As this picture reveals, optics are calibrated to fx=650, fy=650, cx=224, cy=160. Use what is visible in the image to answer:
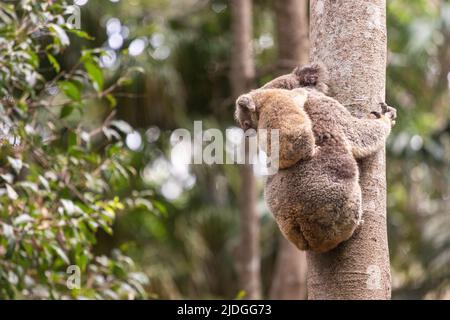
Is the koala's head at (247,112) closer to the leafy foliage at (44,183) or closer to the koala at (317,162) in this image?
the koala at (317,162)

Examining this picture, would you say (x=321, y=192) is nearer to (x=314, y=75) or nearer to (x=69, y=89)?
(x=314, y=75)

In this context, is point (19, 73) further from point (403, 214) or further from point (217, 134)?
point (403, 214)

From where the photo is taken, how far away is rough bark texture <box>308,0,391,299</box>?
3100mm

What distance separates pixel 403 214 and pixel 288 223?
9.76m

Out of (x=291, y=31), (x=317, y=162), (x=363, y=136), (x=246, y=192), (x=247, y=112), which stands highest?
(x=291, y=31)

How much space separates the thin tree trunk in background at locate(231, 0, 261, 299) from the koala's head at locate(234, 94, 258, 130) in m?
4.17

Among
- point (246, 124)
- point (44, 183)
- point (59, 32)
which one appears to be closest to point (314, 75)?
point (246, 124)

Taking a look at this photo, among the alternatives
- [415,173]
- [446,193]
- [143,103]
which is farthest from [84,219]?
[415,173]

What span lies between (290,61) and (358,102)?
5087mm

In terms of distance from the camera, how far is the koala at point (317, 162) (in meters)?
3.18

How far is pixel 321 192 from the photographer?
3223 mm

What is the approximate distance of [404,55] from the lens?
11.3m

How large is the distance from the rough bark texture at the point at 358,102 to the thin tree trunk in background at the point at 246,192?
4462 mm

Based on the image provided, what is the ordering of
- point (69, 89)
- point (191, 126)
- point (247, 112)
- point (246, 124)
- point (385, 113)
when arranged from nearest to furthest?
point (385, 113), point (247, 112), point (246, 124), point (69, 89), point (191, 126)
